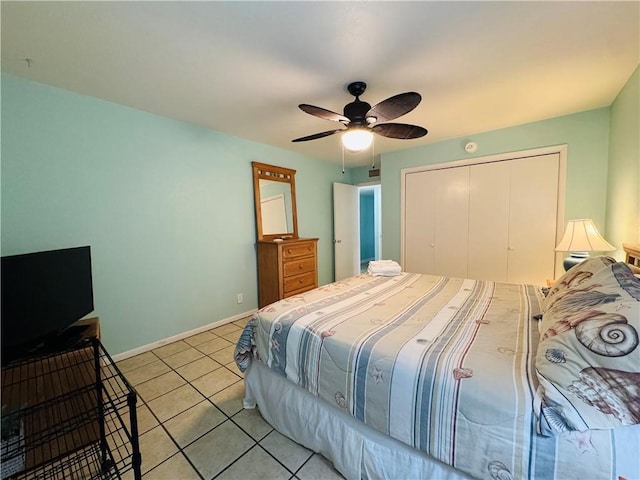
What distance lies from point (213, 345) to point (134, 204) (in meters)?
1.58

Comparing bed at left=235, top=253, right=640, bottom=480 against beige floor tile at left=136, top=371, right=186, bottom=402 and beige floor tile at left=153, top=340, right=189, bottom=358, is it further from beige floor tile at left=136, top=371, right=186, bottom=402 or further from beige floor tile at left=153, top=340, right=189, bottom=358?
beige floor tile at left=153, top=340, right=189, bottom=358

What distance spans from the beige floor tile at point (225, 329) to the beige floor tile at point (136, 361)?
0.65 metres

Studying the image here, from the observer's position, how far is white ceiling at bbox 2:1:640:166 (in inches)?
54.0

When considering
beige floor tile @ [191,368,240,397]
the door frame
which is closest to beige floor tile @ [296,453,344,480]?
beige floor tile @ [191,368,240,397]

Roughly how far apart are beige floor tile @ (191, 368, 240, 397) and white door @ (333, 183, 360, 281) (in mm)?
2919

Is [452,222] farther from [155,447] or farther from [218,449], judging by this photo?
[155,447]

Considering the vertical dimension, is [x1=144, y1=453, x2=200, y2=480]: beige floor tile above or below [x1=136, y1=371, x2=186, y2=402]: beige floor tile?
below

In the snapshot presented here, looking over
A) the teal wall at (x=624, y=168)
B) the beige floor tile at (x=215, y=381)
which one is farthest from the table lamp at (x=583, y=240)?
the beige floor tile at (x=215, y=381)

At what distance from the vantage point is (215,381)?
2.11 m

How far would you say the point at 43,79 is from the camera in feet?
6.36

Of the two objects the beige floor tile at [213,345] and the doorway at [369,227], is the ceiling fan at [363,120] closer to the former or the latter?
the beige floor tile at [213,345]

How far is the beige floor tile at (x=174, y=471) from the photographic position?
132 centimetres

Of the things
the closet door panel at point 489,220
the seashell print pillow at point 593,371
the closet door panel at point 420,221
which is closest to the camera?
the seashell print pillow at point 593,371

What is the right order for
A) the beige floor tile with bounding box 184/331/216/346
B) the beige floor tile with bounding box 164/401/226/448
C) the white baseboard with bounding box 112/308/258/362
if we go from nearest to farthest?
the beige floor tile with bounding box 164/401/226/448 → the white baseboard with bounding box 112/308/258/362 → the beige floor tile with bounding box 184/331/216/346
